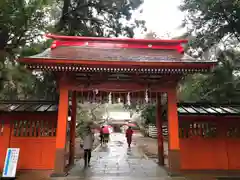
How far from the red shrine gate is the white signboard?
1357 millimetres

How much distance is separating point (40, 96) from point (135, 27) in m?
7.81

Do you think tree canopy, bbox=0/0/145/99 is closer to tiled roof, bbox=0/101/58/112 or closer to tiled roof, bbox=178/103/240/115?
tiled roof, bbox=0/101/58/112

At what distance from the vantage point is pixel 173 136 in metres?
7.68

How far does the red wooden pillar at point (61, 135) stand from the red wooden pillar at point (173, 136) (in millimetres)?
3983

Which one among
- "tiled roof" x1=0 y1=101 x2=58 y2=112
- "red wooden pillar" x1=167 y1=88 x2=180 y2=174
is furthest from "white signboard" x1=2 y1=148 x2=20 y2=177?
"red wooden pillar" x1=167 y1=88 x2=180 y2=174

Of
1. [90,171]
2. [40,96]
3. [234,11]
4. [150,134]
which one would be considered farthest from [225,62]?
[150,134]

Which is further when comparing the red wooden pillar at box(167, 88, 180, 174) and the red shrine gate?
the red wooden pillar at box(167, 88, 180, 174)

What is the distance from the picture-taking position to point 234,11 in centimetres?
915

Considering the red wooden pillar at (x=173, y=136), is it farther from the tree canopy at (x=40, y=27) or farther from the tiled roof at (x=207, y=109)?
the tree canopy at (x=40, y=27)

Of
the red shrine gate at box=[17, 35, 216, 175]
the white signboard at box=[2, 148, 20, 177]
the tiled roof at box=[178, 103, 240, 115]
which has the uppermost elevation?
the red shrine gate at box=[17, 35, 216, 175]

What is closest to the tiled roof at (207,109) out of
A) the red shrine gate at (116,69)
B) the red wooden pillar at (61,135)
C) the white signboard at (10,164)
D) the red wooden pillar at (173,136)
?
the red wooden pillar at (173,136)

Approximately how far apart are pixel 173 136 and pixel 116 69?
3421 mm

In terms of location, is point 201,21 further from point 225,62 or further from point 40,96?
point 40,96

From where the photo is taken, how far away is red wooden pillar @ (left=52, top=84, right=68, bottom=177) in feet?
23.5
